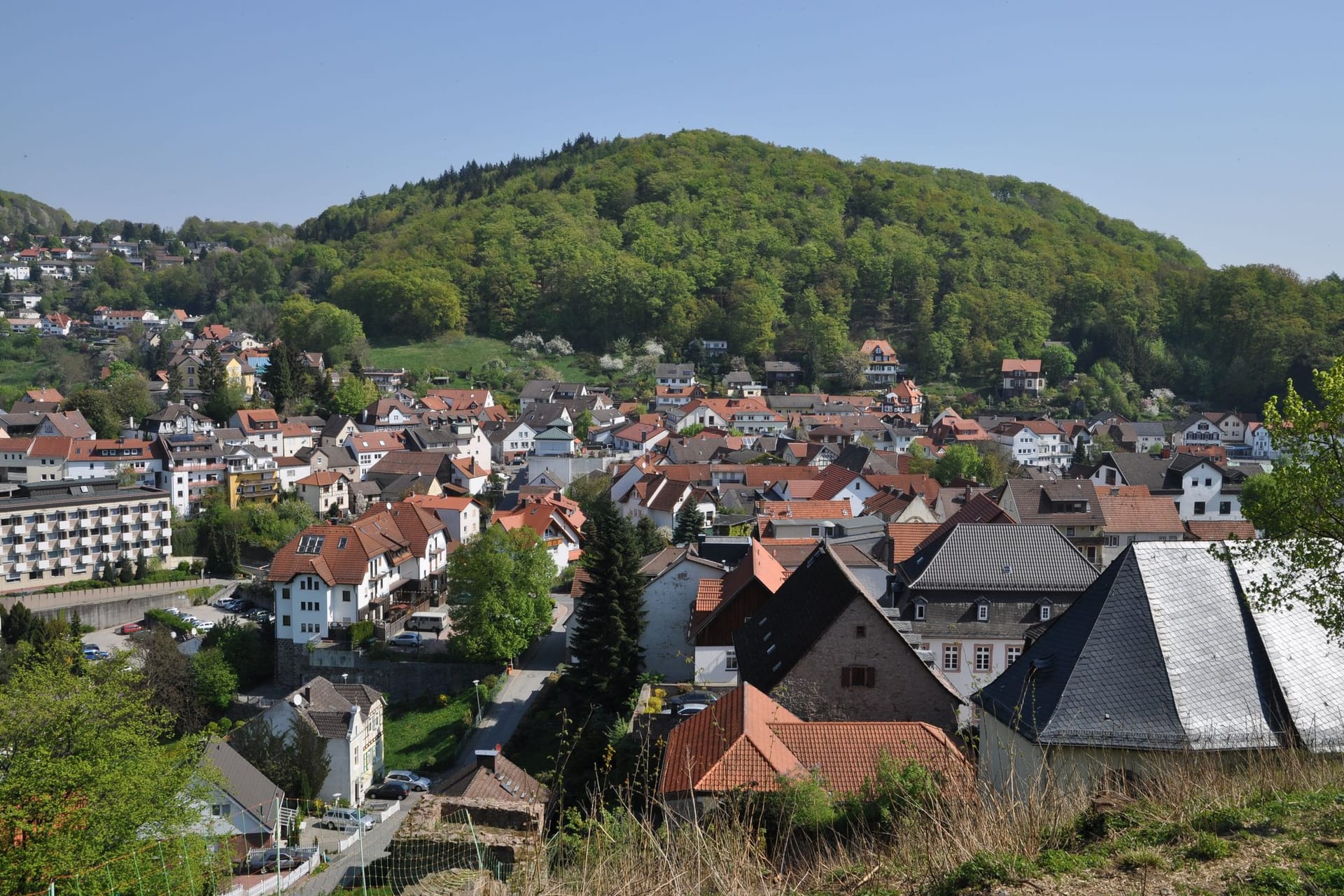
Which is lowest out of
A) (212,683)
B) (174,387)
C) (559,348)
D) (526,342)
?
(212,683)

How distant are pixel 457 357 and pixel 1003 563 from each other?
69999mm

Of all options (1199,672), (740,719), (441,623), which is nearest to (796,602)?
(740,719)

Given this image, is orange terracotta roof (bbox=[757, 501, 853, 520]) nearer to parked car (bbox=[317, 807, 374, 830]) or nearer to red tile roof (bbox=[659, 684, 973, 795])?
parked car (bbox=[317, 807, 374, 830])

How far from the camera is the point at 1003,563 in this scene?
20.5 metres

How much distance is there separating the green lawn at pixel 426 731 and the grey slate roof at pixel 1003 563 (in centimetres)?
1119

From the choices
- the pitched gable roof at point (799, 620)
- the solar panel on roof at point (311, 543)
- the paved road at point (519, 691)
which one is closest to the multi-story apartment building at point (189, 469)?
the solar panel on roof at point (311, 543)

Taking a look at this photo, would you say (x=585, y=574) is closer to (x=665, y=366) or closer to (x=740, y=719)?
(x=740, y=719)

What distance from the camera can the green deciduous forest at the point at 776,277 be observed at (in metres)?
88.4

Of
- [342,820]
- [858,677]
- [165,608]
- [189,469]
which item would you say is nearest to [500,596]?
[342,820]

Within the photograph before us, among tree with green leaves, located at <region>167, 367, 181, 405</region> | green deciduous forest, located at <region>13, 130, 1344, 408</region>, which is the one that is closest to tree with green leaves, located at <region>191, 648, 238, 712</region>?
tree with green leaves, located at <region>167, 367, 181, 405</region>

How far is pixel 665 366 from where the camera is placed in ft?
260

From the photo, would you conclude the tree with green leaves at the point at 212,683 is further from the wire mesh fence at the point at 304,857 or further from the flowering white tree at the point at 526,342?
the flowering white tree at the point at 526,342

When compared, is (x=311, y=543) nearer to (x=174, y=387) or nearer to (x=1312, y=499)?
(x=1312, y=499)

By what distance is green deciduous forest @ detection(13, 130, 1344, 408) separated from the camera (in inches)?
3482
